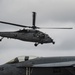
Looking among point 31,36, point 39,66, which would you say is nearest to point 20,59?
point 39,66

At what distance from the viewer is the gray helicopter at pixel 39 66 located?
21484 millimetres

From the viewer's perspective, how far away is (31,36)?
3725cm

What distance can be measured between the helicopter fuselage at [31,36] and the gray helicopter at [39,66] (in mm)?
13071

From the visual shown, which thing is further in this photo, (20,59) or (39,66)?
(20,59)

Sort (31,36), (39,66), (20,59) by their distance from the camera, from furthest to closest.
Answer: (31,36)
(20,59)
(39,66)

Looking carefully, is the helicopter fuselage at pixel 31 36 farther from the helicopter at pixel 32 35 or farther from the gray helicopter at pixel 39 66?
the gray helicopter at pixel 39 66

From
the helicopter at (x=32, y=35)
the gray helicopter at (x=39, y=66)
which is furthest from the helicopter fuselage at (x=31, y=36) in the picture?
the gray helicopter at (x=39, y=66)

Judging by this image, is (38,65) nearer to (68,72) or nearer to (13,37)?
(68,72)

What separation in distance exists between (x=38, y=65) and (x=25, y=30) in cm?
1587

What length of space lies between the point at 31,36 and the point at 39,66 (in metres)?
15.9

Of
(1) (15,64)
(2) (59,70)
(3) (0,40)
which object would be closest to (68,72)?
(2) (59,70)

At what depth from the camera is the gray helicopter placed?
2148 cm

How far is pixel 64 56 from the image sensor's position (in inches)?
901

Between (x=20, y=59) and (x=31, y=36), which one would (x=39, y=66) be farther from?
(x=31, y=36)
